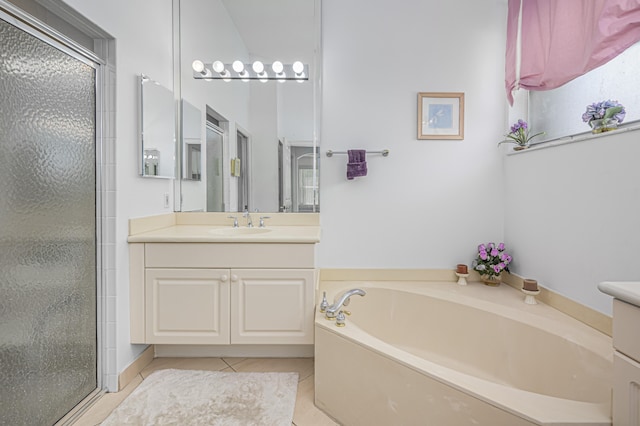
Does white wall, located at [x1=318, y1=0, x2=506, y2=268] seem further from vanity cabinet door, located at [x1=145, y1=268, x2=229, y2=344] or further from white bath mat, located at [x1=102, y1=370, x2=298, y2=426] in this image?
white bath mat, located at [x1=102, y1=370, x2=298, y2=426]

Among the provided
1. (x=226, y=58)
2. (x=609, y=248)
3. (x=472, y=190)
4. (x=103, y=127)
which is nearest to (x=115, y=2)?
(x=103, y=127)

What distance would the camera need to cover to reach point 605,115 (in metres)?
1.62

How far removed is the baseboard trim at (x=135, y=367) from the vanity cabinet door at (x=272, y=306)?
590 millimetres

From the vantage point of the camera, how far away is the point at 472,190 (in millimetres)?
2496

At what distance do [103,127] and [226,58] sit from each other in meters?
1.08

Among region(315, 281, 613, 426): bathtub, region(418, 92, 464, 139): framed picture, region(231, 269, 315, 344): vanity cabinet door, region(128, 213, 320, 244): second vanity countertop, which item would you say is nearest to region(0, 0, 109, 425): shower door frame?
region(128, 213, 320, 244): second vanity countertop

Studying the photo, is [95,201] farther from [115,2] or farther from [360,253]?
[360,253]

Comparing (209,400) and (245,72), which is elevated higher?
(245,72)

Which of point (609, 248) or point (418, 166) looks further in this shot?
point (418, 166)

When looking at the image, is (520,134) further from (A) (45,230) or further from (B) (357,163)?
(A) (45,230)

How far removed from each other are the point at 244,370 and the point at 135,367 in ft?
2.02

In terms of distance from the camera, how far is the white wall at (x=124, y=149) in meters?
1.74

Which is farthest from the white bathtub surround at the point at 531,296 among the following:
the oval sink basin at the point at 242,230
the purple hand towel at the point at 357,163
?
the oval sink basin at the point at 242,230

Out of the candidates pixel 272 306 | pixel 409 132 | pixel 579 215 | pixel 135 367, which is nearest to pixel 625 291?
pixel 579 215
